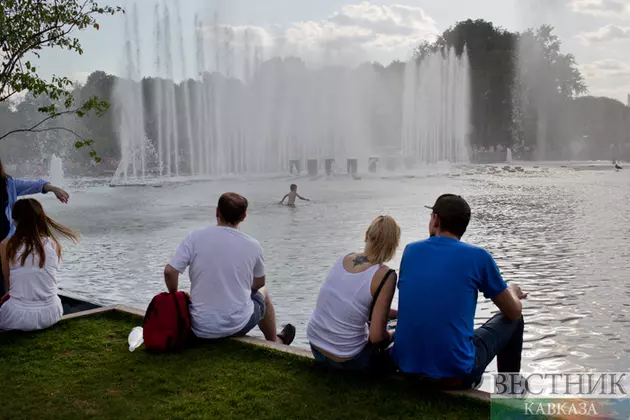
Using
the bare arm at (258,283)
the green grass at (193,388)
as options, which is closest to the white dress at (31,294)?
the green grass at (193,388)

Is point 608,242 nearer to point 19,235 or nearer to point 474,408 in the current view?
point 474,408

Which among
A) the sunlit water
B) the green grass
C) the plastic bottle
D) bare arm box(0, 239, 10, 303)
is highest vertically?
bare arm box(0, 239, 10, 303)

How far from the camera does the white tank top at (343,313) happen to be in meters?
5.03

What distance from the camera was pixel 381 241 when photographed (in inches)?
197

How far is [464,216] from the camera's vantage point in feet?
15.5

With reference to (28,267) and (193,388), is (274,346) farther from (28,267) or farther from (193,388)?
(28,267)

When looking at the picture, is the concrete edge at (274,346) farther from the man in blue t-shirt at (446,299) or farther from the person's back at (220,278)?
the person's back at (220,278)

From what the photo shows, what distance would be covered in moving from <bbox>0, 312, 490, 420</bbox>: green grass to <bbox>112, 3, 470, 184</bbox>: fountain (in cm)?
3986

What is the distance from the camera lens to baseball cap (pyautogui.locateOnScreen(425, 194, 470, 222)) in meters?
4.71

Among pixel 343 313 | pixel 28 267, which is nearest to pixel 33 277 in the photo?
pixel 28 267

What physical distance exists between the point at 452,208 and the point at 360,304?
1.01 metres

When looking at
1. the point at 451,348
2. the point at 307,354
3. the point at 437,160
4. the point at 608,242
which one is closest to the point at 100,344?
the point at 307,354

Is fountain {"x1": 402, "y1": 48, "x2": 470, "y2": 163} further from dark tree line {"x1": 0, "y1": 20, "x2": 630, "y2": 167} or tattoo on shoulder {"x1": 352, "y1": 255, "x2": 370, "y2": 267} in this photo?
tattoo on shoulder {"x1": 352, "y1": 255, "x2": 370, "y2": 267}

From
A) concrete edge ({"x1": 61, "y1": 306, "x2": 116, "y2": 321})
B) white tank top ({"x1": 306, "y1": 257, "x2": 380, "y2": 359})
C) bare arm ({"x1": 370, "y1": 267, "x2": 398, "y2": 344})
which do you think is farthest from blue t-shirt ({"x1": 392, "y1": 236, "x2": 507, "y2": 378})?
concrete edge ({"x1": 61, "y1": 306, "x2": 116, "y2": 321})
